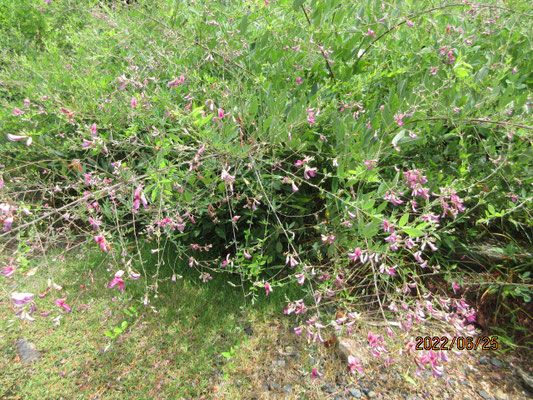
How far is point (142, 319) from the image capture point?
228 centimetres

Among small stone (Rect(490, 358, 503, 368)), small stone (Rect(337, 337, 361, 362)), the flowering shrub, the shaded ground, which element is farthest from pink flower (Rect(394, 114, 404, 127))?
small stone (Rect(490, 358, 503, 368))

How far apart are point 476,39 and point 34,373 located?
374 centimetres

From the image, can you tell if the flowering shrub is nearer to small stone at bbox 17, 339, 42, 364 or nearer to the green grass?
→ the green grass

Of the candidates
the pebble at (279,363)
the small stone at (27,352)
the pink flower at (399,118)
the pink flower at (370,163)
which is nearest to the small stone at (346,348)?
the pebble at (279,363)

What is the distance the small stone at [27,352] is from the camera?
214 centimetres

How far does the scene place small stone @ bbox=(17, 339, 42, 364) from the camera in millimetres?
2141

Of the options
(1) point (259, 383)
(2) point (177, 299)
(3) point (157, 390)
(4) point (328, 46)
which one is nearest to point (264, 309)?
(1) point (259, 383)

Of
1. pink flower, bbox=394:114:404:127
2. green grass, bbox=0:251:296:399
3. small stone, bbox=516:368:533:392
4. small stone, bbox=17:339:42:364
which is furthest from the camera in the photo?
small stone, bbox=17:339:42:364

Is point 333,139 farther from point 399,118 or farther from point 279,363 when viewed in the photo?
point 279,363

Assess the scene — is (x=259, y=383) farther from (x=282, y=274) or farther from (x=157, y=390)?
(x=282, y=274)

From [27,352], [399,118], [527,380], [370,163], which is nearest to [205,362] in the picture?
[27,352]
